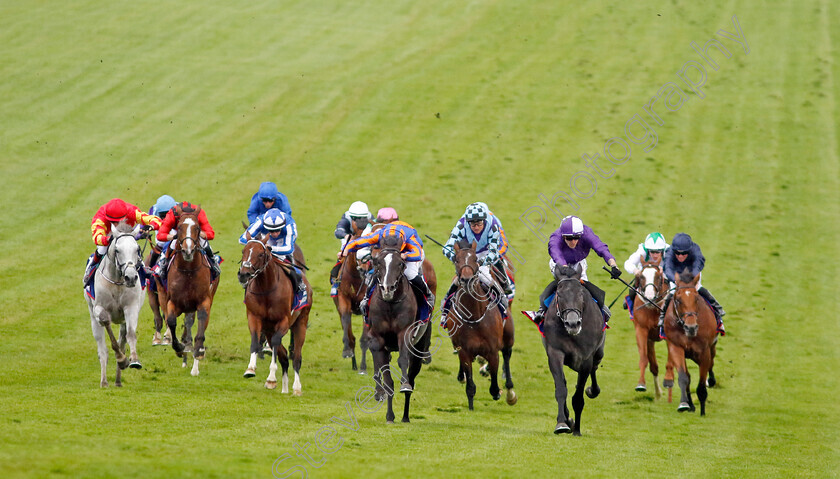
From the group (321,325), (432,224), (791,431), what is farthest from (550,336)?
(432,224)

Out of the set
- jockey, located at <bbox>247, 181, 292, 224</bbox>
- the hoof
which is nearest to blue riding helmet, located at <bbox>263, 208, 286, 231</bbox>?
jockey, located at <bbox>247, 181, 292, 224</bbox>

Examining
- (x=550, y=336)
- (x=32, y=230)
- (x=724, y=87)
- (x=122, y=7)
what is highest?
(x=122, y=7)

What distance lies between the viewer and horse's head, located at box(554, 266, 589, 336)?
43.3ft

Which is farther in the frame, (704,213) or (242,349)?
(704,213)

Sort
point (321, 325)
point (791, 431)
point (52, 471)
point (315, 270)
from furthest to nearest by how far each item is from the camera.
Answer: point (315, 270), point (321, 325), point (791, 431), point (52, 471)

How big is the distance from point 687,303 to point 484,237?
3488 millimetres

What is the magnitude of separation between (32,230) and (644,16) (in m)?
32.0

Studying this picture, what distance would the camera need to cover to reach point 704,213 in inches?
1319

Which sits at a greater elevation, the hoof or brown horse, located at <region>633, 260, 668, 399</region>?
brown horse, located at <region>633, 260, 668, 399</region>

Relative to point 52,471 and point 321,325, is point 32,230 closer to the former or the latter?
point 321,325

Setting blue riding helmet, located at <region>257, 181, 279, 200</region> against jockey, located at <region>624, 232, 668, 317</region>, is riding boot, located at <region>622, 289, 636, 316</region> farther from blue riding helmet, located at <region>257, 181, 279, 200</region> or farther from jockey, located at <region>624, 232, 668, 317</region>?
blue riding helmet, located at <region>257, 181, 279, 200</region>

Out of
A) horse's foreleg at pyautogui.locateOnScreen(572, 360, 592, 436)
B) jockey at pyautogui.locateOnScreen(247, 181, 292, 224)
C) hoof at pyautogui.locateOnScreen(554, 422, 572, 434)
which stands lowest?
hoof at pyautogui.locateOnScreen(554, 422, 572, 434)

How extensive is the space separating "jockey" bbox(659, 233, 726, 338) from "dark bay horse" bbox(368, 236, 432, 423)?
16.7 ft

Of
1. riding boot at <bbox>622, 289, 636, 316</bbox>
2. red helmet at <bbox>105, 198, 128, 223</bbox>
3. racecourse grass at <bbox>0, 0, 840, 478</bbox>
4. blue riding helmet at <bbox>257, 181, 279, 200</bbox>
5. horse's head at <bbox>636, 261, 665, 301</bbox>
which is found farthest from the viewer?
riding boot at <bbox>622, 289, 636, 316</bbox>
